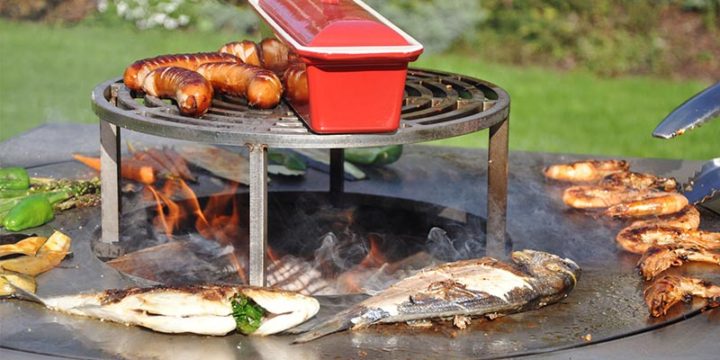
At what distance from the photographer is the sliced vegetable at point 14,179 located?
5359 mm

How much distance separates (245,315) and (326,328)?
29cm

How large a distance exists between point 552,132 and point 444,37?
235 cm

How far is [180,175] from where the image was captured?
6000mm

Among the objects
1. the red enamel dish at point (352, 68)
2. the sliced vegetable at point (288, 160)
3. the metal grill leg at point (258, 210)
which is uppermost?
the red enamel dish at point (352, 68)

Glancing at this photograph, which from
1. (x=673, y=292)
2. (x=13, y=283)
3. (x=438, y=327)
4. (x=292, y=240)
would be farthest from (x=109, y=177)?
(x=673, y=292)

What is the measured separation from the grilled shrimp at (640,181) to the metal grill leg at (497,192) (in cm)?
106

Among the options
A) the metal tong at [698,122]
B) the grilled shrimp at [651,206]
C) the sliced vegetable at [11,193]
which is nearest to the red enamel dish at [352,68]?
the metal tong at [698,122]

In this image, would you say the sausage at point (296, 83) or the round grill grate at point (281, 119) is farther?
the sausage at point (296, 83)

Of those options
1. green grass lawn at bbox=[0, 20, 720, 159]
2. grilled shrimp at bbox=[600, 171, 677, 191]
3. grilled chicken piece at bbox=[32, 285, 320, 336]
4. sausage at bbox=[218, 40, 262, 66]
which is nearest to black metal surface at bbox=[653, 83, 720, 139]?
grilled shrimp at bbox=[600, 171, 677, 191]

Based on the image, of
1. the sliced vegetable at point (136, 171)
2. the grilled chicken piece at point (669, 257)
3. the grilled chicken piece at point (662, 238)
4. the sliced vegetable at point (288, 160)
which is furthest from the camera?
the sliced vegetable at point (288, 160)

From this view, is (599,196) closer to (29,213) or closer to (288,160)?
(288,160)

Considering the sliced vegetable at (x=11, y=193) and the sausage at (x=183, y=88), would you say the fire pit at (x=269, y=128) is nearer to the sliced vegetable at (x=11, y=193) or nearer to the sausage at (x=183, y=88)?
the sausage at (x=183, y=88)

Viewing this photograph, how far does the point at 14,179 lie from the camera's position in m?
5.40

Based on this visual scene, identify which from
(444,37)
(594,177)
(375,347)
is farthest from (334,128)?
(444,37)
